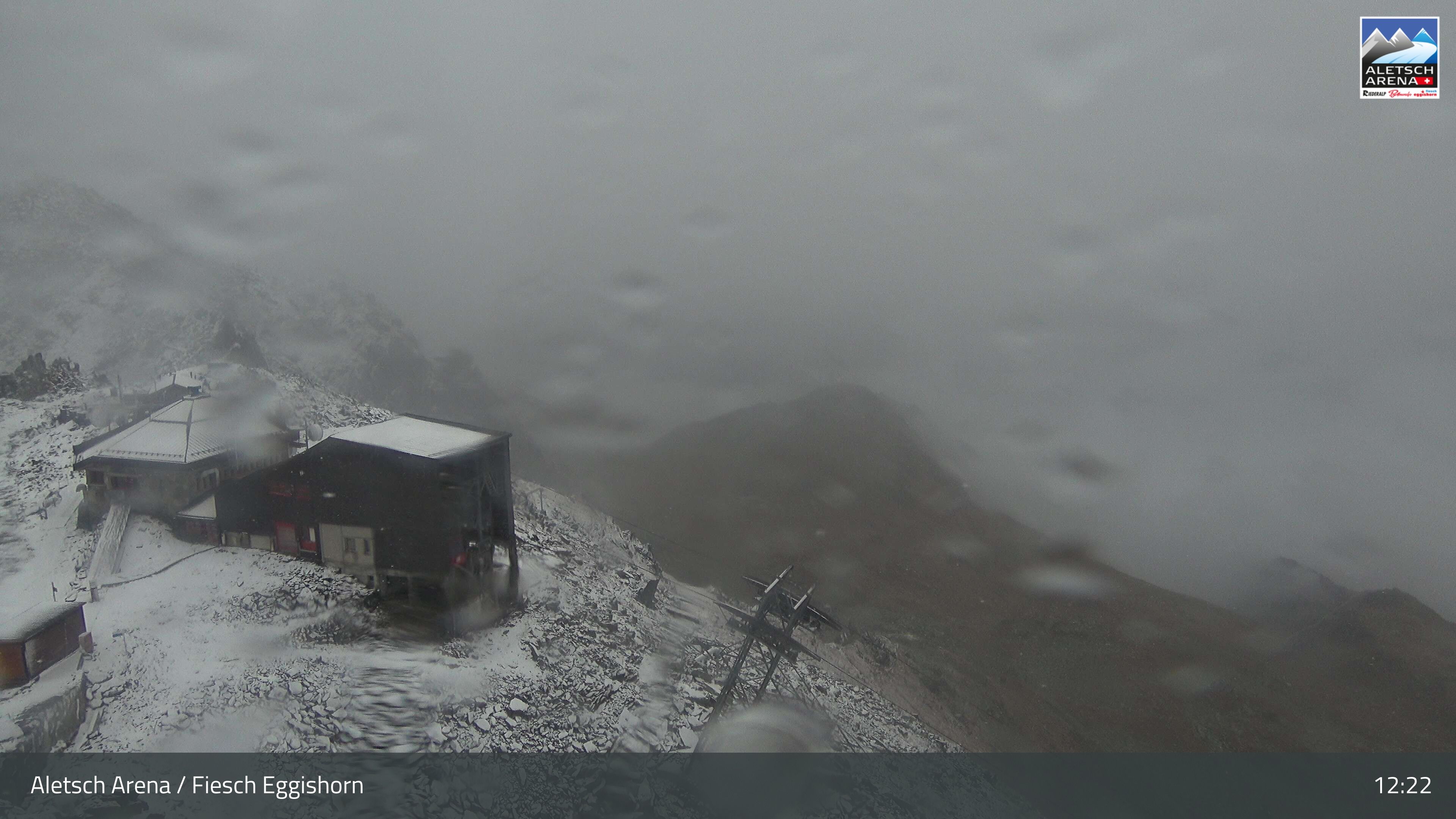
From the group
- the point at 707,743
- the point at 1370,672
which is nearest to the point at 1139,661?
the point at 1370,672

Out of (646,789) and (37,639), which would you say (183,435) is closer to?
(37,639)

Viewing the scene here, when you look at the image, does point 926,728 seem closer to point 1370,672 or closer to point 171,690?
point 171,690

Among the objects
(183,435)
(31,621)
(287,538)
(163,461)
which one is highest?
(183,435)

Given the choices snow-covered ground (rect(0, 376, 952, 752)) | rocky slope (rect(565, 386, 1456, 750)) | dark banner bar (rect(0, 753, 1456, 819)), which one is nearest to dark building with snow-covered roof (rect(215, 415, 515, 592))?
snow-covered ground (rect(0, 376, 952, 752))

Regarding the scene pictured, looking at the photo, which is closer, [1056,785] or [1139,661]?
[1056,785]

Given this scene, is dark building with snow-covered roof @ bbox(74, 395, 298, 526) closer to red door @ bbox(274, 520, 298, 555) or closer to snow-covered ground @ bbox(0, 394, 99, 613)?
snow-covered ground @ bbox(0, 394, 99, 613)

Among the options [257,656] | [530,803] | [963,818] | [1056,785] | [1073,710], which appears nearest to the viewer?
[530,803]

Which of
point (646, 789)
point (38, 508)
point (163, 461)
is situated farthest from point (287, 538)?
point (646, 789)

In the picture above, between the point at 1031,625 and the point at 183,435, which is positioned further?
the point at 1031,625
